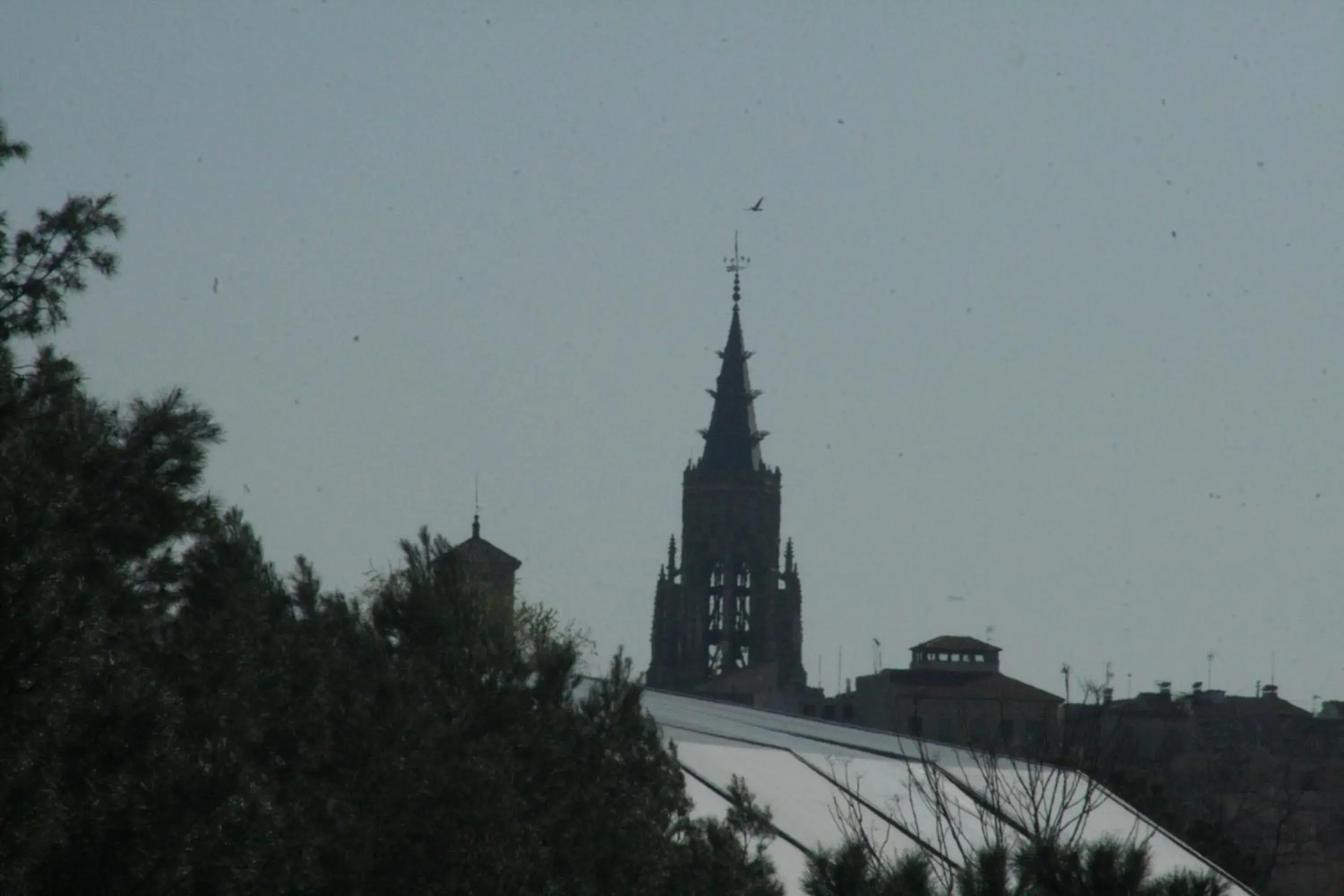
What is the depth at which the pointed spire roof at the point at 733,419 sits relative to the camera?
354 feet

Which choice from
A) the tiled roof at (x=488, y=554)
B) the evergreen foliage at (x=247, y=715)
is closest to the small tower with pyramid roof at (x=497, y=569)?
the tiled roof at (x=488, y=554)

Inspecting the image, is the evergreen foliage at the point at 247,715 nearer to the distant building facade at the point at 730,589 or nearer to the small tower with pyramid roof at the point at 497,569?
the small tower with pyramid roof at the point at 497,569

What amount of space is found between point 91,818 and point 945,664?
3805 inches

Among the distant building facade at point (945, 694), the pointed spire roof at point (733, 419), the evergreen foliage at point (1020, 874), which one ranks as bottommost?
the evergreen foliage at point (1020, 874)

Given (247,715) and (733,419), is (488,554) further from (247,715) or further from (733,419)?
(247,715)

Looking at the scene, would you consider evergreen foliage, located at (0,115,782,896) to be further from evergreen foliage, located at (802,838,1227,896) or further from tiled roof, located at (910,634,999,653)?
tiled roof, located at (910,634,999,653)

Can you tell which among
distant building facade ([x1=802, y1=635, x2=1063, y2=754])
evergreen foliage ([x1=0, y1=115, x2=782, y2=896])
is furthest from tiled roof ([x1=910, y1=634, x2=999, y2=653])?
evergreen foliage ([x1=0, y1=115, x2=782, y2=896])

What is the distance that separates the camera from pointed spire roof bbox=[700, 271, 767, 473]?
108 meters

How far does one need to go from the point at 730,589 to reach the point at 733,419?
29.2 feet

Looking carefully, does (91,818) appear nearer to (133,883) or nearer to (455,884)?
(133,883)

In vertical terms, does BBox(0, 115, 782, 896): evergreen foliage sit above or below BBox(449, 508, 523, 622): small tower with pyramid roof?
below

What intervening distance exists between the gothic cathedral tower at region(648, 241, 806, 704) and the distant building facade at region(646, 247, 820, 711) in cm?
4

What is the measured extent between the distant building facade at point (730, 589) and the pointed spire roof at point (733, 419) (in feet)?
0.32

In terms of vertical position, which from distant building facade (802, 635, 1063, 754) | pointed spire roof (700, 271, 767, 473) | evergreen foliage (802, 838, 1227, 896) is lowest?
evergreen foliage (802, 838, 1227, 896)
